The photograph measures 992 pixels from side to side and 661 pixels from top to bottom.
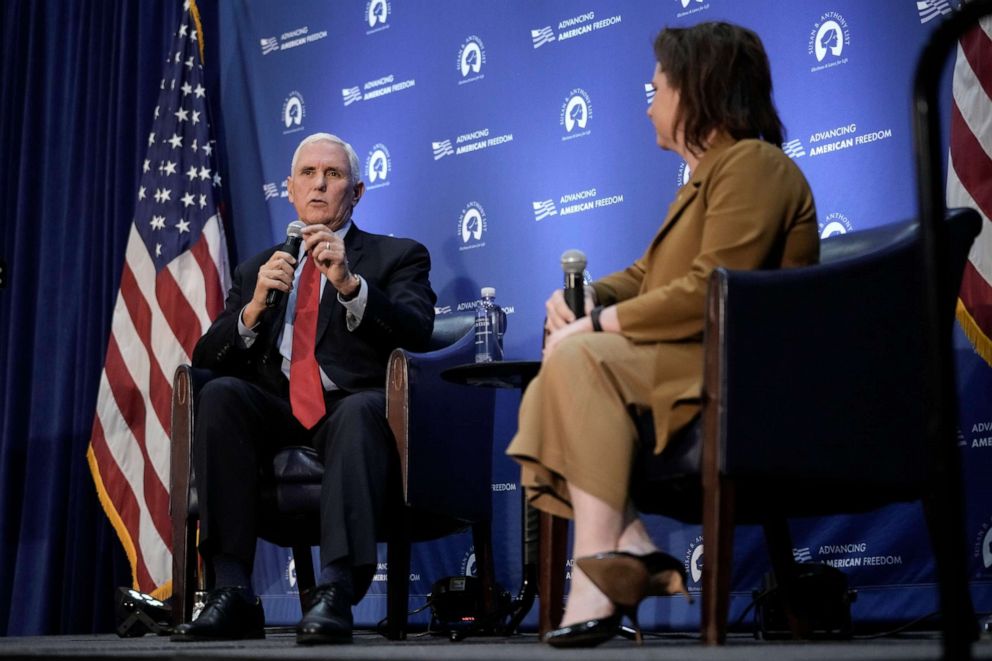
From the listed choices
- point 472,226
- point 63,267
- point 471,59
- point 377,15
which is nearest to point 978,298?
point 472,226

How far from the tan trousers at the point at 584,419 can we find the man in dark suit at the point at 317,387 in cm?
60

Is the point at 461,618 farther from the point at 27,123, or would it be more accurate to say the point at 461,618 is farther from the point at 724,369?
the point at 27,123

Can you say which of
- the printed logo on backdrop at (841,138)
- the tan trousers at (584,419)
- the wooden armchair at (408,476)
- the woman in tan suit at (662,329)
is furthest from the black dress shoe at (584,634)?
the printed logo on backdrop at (841,138)

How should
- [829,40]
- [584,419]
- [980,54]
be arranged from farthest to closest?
[829,40] < [980,54] < [584,419]

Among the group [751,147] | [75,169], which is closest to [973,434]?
Result: [751,147]

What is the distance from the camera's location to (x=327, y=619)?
2.58 meters

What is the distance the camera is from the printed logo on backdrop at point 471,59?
443cm

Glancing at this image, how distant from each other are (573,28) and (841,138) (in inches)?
42.8

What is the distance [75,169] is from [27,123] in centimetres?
34

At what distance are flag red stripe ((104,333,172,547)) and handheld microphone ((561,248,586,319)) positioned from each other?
2548mm

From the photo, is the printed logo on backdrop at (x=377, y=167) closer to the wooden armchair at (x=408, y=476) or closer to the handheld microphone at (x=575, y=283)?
the wooden armchair at (x=408, y=476)

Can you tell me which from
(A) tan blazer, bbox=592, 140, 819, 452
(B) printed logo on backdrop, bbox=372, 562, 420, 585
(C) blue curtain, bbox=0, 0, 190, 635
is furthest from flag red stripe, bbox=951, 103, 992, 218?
(C) blue curtain, bbox=0, 0, 190, 635

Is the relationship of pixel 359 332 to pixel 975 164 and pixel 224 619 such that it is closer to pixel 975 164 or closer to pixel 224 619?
pixel 224 619

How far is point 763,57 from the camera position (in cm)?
A: 252
